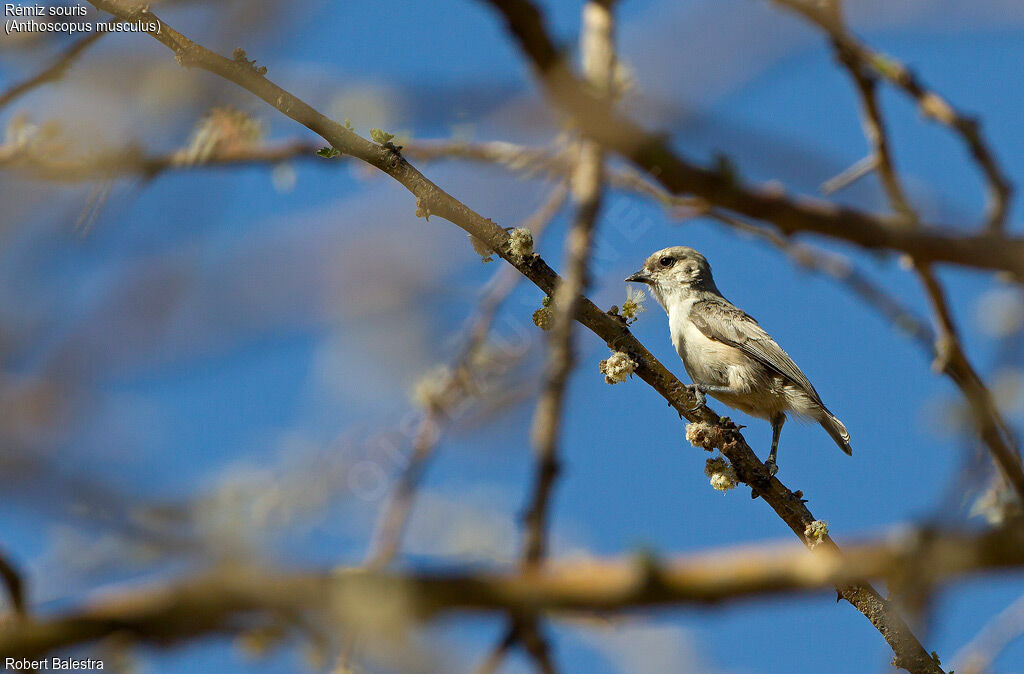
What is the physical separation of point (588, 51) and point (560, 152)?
1499 millimetres

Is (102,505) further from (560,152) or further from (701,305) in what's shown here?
(701,305)

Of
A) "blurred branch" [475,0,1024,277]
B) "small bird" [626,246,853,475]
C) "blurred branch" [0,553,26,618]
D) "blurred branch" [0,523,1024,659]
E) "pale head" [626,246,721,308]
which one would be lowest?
"blurred branch" [0,523,1024,659]

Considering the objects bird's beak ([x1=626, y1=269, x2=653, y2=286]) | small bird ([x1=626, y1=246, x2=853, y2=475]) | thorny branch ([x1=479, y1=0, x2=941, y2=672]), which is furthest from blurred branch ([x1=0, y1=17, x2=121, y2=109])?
bird's beak ([x1=626, y1=269, x2=653, y2=286])

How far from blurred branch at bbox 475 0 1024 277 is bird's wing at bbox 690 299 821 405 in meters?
→ 4.07

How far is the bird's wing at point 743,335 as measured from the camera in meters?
6.57

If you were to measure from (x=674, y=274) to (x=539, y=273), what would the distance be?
4091 millimetres

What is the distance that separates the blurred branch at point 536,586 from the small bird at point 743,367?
4.64 metres

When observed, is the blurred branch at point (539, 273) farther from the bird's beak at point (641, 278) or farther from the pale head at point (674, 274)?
the bird's beak at point (641, 278)

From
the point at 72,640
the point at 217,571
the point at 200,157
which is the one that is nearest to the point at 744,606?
the point at 217,571

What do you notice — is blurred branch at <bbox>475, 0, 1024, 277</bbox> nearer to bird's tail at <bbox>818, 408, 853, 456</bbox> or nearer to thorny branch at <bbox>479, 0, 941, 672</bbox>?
thorny branch at <bbox>479, 0, 941, 672</bbox>

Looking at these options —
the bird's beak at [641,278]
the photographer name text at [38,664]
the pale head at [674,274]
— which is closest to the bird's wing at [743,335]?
the pale head at [674,274]

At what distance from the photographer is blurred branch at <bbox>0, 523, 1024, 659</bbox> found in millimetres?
1403

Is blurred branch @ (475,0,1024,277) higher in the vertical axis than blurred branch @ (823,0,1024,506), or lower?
lower

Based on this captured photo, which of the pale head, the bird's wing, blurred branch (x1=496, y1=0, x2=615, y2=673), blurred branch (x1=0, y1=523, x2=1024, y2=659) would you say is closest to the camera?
blurred branch (x1=0, y1=523, x2=1024, y2=659)
